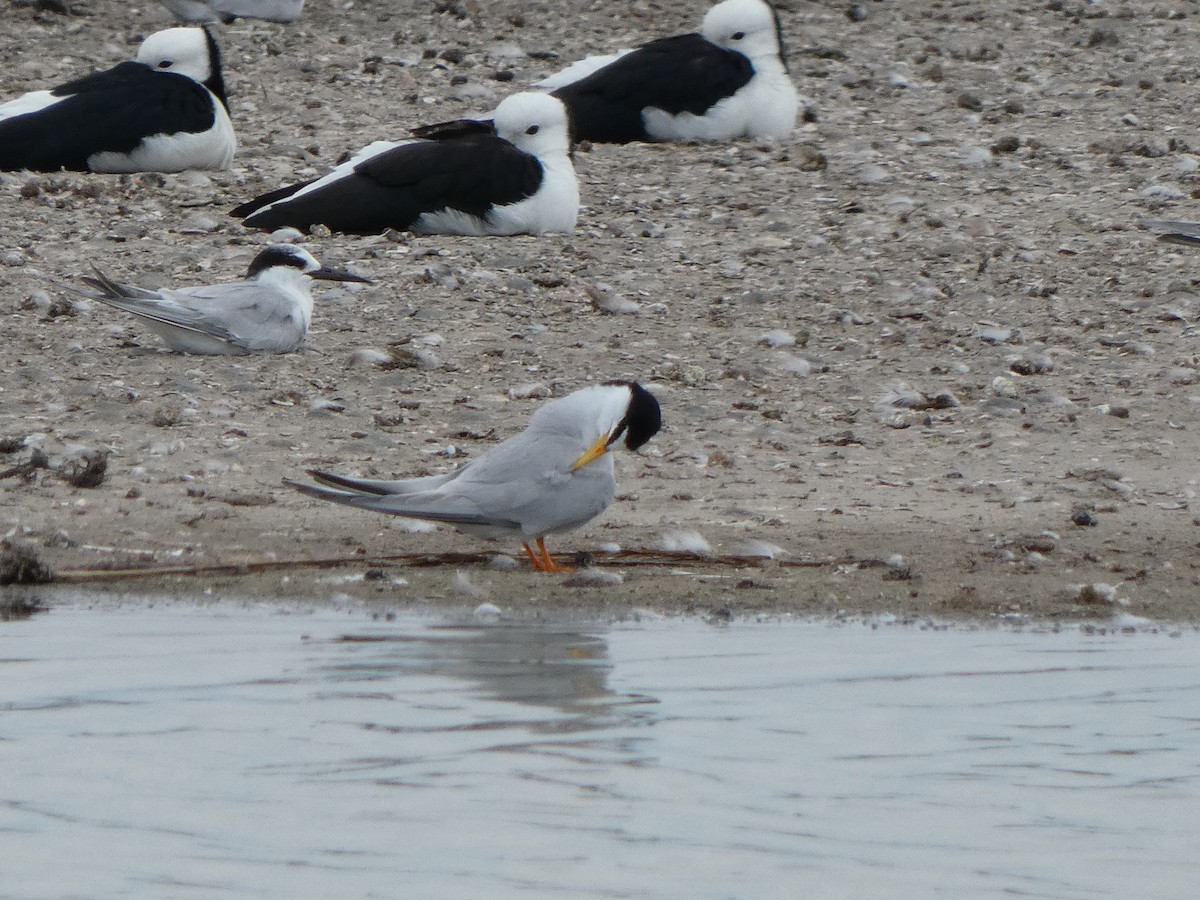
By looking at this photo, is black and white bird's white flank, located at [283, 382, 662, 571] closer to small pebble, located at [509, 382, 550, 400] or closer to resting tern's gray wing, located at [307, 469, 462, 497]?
resting tern's gray wing, located at [307, 469, 462, 497]

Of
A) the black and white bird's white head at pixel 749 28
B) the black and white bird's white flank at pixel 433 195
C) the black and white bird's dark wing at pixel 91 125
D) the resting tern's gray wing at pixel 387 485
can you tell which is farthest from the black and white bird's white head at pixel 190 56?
the resting tern's gray wing at pixel 387 485

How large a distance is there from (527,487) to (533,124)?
3.62 meters

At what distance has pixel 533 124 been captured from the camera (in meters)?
8.73

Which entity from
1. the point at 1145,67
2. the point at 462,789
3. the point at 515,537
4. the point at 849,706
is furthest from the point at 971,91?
the point at 462,789

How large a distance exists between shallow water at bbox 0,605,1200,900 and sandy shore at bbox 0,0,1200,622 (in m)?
0.40

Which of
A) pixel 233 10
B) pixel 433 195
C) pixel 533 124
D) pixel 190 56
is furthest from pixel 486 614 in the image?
pixel 233 10

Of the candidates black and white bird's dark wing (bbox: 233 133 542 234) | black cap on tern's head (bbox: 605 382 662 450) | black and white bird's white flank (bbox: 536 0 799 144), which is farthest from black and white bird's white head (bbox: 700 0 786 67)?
black cap on tern's head (bbox: 605 382 662 450)

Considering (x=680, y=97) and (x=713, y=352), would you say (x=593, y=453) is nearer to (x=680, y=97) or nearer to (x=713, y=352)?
(x=713, y=352)

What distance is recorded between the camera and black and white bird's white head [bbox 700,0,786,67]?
10.3 metres

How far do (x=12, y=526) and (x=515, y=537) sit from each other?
138 centimetres

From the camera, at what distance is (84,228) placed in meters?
8.38

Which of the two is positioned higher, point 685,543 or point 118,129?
point 118,129

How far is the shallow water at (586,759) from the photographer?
3520mm

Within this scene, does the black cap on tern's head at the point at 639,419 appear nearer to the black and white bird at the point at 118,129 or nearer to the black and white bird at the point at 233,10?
the black and white bird at the point at 118,129
